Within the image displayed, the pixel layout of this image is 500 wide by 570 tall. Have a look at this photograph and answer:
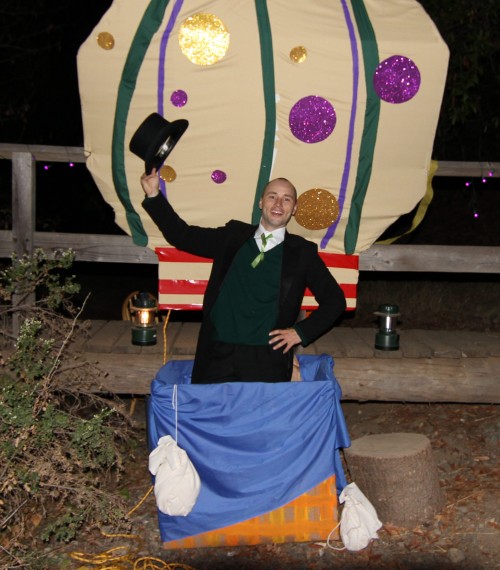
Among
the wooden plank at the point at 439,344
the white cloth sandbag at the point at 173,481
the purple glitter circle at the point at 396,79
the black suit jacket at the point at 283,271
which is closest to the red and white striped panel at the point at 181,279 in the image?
the black suit jacket at the point at 283,271

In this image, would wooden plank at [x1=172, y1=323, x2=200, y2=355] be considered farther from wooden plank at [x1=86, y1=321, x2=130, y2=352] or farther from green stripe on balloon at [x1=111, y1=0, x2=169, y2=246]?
green stripe on balloon at [x1=111, y1=0, x2=169, y2=246]

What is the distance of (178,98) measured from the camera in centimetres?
405

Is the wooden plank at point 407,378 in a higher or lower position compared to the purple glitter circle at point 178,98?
lower

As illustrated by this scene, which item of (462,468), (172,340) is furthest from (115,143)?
(462,468)

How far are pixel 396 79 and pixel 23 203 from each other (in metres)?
2.47

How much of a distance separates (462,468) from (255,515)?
5.61 feet

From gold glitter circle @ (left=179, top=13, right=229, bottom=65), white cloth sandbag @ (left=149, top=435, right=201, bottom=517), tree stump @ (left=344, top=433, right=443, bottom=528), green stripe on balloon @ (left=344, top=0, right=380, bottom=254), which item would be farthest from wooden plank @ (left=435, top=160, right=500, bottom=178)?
white cloth sandbag @ (left=149, top=435, right=201, bottom=517)

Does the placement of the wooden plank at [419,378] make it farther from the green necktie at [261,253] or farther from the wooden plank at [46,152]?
the wooden plank at [46,152]

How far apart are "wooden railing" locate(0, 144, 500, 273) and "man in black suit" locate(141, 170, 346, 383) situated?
95 centimetres

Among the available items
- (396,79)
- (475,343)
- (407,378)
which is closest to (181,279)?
(407,378)

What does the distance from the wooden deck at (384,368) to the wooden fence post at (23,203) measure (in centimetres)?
67

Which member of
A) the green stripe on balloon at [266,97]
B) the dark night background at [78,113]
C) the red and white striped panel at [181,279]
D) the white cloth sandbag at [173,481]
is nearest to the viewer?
the white cloth sandbag at [173,481]

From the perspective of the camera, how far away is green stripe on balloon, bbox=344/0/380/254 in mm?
3988

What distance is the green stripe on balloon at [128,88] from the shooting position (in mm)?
3869
